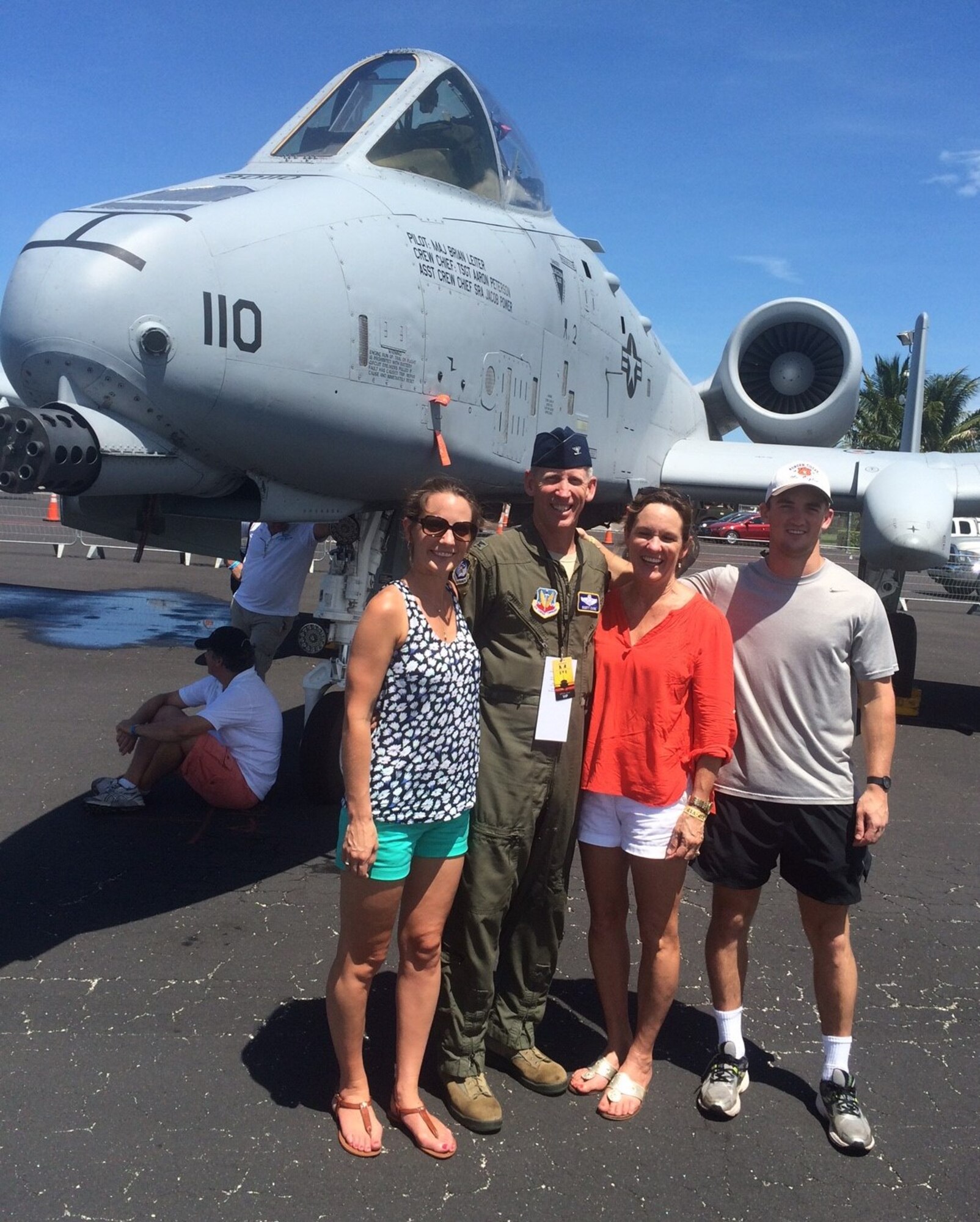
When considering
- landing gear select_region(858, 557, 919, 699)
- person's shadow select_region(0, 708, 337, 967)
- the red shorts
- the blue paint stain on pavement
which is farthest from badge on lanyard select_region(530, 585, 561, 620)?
the blue paint stain on pavement

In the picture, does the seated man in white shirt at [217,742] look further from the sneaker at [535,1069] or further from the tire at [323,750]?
the sneaker at [535,1069]

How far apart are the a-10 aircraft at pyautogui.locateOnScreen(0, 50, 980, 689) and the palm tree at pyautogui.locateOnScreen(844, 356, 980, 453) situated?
37.3 m

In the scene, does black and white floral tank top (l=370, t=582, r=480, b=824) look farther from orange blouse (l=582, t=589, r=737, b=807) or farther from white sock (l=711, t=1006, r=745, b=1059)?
white sock (l=711, t=1006, r=745, b=1059)

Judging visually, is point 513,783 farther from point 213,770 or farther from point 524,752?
point 213,770

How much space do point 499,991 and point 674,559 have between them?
1.50 m

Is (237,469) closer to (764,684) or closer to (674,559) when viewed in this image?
(674,559)

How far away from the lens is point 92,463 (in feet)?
11.3

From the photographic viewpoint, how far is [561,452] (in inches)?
116

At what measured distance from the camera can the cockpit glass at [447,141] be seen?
4.92 m

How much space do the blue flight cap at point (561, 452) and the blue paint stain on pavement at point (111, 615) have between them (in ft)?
26.2

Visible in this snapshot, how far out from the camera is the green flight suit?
9.52ft

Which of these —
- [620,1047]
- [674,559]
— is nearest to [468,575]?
[674,559]

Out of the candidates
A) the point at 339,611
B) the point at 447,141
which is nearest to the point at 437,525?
the point at 339,611

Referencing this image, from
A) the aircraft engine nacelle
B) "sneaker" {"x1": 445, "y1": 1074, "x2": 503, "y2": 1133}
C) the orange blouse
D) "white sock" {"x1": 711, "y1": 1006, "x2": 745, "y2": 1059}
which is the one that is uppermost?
the aircraft engine nacelle
